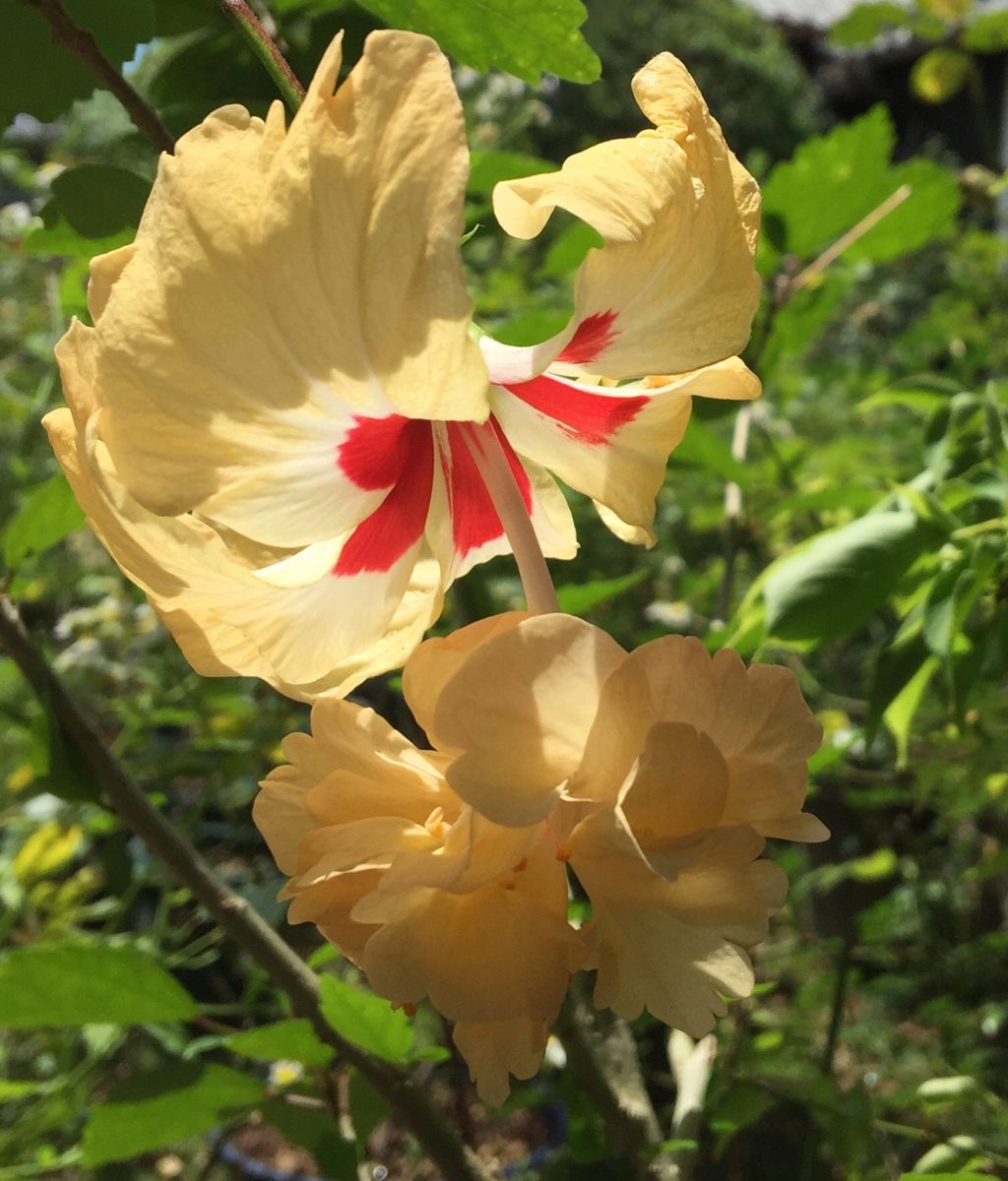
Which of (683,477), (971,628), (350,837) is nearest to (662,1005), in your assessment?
(350,837)

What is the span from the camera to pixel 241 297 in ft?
0.80

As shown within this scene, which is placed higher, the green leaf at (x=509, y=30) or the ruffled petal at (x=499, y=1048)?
the green leaf at (x=509, y=30)

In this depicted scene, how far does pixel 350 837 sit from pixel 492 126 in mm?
1282

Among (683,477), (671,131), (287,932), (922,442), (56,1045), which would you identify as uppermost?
(671,131)

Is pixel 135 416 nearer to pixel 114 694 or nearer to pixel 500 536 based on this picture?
pixel 500 536

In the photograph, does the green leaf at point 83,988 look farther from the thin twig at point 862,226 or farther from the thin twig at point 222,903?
the thin twig at point 862,226

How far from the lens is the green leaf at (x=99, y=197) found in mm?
448

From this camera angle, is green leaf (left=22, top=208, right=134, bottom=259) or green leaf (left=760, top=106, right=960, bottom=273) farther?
green leaf (left=760, top=106, right=960, bottom=273)

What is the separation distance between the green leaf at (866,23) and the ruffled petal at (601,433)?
57.1 inches

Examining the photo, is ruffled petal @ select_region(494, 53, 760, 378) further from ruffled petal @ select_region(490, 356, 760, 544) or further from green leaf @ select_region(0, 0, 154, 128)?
green leaf @ select_region(0, 0, 154, 128)

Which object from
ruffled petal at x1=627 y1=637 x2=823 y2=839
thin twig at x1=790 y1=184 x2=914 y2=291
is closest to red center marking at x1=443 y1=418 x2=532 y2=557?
ruffled petal at x1=627 y1=637 x2=823 y2=839

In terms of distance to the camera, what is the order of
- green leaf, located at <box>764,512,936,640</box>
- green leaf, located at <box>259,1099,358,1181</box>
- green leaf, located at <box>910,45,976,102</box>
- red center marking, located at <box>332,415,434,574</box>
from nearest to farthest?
red center marking, located at <box>332,415,434,574</box>, green leaf, located at <box>764,512,936,640</box>, green leaf, located at <box>259,1099,358,1181</box>, green leaf, located at <box>910,45,976,102</box>

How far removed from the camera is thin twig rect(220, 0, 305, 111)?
0.98 ft

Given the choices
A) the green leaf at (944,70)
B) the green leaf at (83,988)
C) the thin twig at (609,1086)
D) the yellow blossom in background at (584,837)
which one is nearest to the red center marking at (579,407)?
the yellow blossom in background at (584,837)
